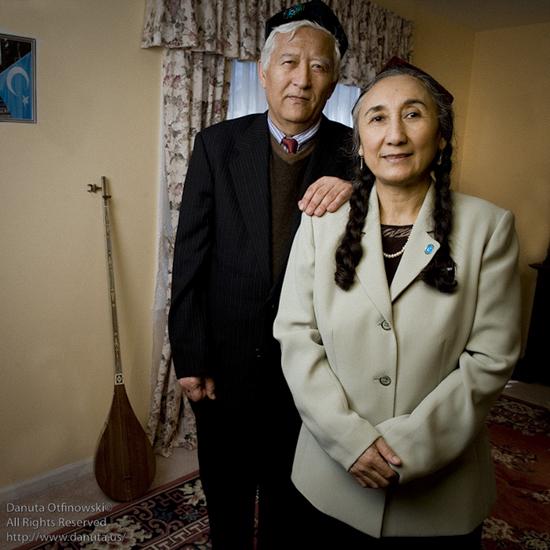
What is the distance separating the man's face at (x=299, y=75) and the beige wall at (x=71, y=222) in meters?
1.14

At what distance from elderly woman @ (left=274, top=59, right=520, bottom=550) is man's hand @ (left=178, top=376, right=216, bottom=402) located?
21.0 inches

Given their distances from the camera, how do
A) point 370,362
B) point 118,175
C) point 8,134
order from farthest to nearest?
point 118,175 < point 8,134 < point 370,362

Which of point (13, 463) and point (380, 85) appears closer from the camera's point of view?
point (380, 85)

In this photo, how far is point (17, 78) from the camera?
2152 mm

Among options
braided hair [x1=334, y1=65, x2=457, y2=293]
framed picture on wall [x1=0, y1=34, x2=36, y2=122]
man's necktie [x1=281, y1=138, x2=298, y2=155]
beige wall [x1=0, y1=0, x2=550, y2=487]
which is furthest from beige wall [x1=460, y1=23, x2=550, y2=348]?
framed picture on wall [x1=0, y1=34, x2=36, y2=122]

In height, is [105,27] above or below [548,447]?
above

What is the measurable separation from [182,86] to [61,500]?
6.82ft

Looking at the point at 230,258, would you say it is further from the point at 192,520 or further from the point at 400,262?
the point at 192,520

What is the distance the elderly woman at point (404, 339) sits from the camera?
1129 mm

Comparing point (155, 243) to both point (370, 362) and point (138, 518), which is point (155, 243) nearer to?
point (138, 518)

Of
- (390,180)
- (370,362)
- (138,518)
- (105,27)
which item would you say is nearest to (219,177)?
(390,180)

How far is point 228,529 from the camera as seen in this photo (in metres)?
1.79

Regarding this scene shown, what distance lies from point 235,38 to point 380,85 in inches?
69.2

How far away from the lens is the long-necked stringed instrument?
2406 mm
